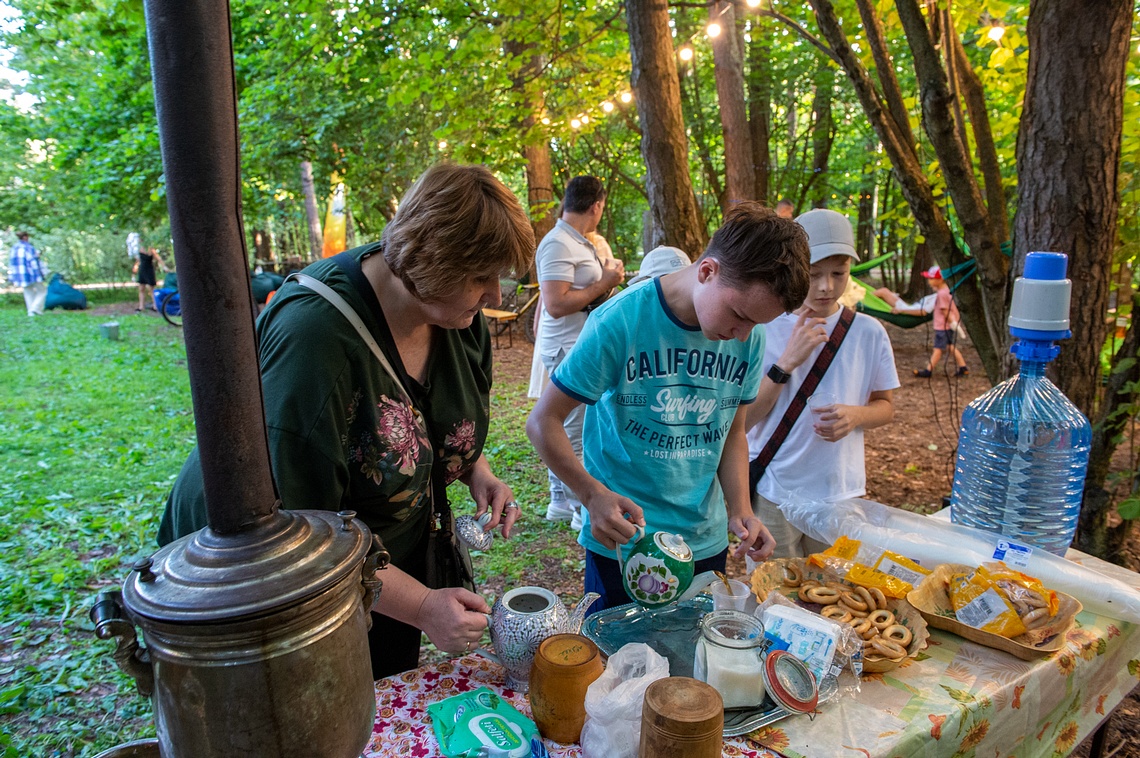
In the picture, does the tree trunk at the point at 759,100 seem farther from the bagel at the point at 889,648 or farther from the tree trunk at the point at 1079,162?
the bagel at the point at 889,648

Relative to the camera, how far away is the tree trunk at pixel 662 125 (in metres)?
4.67

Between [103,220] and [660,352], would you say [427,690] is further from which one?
[103,220]

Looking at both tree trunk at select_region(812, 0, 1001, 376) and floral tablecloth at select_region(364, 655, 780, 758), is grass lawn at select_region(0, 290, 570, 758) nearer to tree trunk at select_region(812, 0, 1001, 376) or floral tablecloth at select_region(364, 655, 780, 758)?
floral tablecloth at select_region(364, 655, 780, 758)

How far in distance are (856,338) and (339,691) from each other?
7.08 feet

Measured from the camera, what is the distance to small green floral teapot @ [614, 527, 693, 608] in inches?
61.8

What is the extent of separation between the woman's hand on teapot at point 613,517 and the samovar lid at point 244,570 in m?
0.85

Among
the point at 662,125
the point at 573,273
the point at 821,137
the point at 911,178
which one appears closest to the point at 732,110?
the point at 662,125

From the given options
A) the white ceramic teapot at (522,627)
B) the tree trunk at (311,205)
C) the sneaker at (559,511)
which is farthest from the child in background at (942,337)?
the tree trunk at (311,205)

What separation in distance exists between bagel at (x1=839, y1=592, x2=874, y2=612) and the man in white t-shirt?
2.50 meters

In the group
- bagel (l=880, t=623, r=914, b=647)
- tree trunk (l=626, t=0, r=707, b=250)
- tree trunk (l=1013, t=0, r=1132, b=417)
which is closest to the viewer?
bagel (l=880, t=623, r=914, b=647)

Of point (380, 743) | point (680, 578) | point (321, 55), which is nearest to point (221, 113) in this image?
point (380, 743)

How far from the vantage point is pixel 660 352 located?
188 cm

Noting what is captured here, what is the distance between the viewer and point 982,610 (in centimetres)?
164

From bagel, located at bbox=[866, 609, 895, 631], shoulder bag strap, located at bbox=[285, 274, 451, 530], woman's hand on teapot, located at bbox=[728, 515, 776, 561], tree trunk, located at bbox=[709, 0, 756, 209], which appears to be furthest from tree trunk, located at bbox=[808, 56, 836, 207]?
shoulder bag strap, located at bbox=[285, 274, 451, 530]
